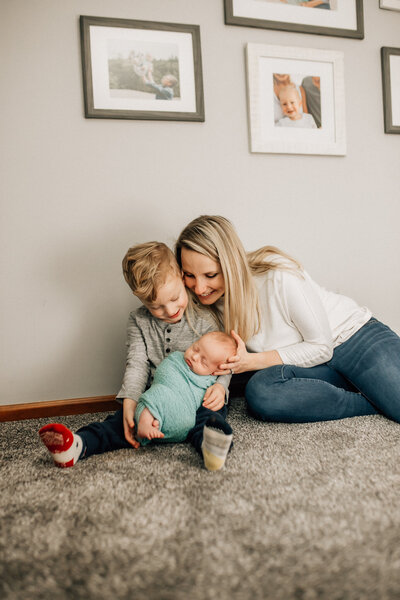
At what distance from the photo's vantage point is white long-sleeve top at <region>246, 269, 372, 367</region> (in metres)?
1.15

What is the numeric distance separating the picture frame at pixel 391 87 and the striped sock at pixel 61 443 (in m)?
1.58

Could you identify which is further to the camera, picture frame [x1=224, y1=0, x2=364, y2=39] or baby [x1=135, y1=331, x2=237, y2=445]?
picture frame [x1=224, y1=0, x2=364, y2=39]

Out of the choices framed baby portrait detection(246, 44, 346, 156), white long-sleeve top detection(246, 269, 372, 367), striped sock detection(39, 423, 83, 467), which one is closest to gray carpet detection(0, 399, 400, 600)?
striped sock detection(39, 423, 83, 467)

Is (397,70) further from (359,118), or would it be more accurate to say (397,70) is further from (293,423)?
(293,423)

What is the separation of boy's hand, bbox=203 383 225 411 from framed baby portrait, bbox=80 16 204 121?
→ 0.94 m

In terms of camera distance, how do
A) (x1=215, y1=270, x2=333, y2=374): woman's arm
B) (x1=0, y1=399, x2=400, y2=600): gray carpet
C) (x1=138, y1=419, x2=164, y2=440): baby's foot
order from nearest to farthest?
(x1=0, y1=399, x2=400, y2=600): gray carpet → (x1=138, y1=419, x2=164, y2=440): baby's foot → (x1=215, y1=270, x2=333, y2=374): woman's arm

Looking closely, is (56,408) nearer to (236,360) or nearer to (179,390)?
(179,390)

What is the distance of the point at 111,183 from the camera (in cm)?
140

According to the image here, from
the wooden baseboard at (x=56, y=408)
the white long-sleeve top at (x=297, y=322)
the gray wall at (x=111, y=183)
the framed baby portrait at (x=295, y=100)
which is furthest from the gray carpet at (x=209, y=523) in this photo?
the framed baby portrait at (x=295, y=100)

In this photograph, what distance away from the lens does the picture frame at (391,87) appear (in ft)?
5.19

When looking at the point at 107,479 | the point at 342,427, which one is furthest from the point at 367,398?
the point at 107,479

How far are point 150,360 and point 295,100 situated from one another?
1.09 m

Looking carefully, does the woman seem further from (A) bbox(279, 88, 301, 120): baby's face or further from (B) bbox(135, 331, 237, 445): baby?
(A) bbox(279, 88, 301, 120): baby's face

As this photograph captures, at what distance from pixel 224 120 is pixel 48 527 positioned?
4.42ft
